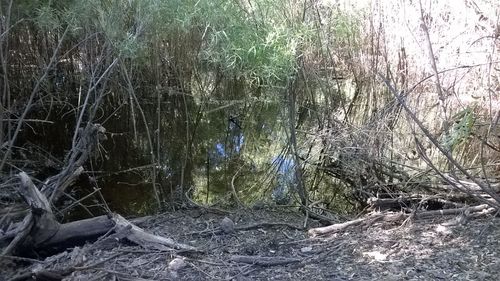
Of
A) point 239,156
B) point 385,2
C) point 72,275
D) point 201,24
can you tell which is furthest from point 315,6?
point 72,275

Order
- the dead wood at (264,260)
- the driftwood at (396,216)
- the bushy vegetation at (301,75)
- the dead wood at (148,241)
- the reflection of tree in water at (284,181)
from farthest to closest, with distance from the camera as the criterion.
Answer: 1. the reflection of tree in water at (284,181)
2. the bushy vegetation at (301,75)
3. the driftwood at (396,216)
4. the dead wood at (148,241)
5. the dead wood at (264,260)

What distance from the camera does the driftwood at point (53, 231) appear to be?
2.70 m

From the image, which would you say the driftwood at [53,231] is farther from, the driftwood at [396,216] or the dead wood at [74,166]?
the driftwood at [396,216]

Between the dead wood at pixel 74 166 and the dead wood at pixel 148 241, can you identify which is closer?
the dead wood at pixel 148 241

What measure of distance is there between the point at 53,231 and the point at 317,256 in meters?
1.46

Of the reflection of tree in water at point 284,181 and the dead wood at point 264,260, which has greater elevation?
the dead wood at point 264,260

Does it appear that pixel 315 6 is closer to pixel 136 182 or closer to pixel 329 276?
pixel 136 182

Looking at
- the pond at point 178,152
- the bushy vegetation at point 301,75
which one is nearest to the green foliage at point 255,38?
the bushy vegetation at point 301,75

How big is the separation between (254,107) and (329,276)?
4.82 meters

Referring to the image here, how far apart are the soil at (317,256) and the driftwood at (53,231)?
0.08 meters

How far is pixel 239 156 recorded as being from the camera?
6.09 m

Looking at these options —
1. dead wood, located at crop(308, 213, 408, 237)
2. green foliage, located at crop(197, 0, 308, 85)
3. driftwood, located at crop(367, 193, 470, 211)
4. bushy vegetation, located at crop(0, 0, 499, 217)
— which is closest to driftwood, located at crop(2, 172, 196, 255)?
dead wood, located at crop(308, 213, 408, 237)

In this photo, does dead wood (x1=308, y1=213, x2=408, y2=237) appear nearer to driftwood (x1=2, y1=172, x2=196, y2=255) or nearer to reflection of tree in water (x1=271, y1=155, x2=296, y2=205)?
driftwood (x1=2, y1=172, x2=196, y2=255)

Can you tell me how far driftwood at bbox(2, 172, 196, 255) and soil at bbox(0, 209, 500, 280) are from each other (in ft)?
0.26
